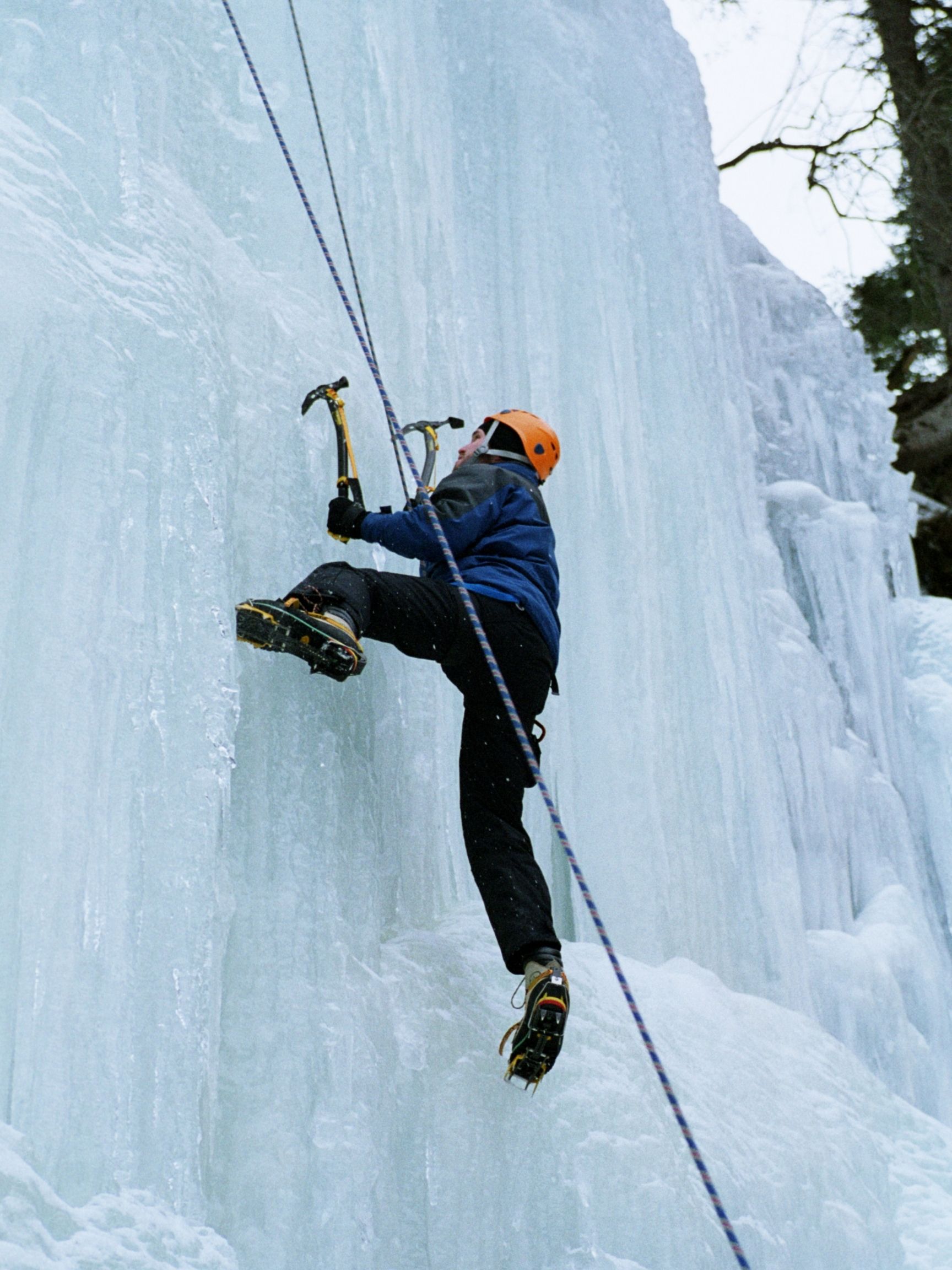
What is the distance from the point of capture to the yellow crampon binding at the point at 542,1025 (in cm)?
246

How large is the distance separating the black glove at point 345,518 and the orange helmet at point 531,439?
41 cm

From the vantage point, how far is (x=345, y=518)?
2.93 meters

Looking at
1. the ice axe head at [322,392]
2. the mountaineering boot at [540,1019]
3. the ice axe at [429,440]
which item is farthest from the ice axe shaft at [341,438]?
the mountaineering boot at [540,1019]

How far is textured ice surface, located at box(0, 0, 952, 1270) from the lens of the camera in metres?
2.35

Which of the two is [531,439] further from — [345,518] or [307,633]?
[307,633]

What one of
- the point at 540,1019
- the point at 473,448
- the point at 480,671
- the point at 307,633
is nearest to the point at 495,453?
the point at 473,448

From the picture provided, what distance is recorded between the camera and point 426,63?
451cm

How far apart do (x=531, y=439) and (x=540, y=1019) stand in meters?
1.31

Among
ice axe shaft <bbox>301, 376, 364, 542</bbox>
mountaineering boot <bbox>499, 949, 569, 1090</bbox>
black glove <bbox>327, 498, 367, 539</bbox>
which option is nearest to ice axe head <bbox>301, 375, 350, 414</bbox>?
ice axe shaft <bbox>301, 376, 364, 542</bbox>

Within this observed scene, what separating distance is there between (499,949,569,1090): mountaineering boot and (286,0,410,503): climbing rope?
1345 millimetres

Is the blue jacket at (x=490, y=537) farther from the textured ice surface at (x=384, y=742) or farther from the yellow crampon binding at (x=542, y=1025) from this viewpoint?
the yellow crampon binding at (x=542, y=1025)

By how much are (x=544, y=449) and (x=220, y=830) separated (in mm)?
1179

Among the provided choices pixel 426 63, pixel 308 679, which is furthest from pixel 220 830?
pixel 426 63

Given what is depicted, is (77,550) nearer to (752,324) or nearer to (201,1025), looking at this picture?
(201,1025)
